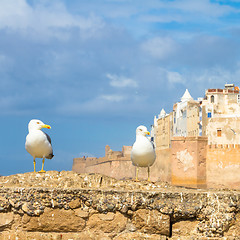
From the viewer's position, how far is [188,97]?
66.2m

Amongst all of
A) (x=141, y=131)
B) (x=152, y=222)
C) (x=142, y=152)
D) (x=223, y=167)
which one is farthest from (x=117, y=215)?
(x=223, y=167)

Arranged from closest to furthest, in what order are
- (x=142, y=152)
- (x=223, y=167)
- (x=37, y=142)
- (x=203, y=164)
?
(x=37, y=142) < (x=142, y=152) < (x=223, y=167) < (x=203, y=164)

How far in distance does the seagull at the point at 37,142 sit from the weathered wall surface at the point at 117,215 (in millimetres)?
3348

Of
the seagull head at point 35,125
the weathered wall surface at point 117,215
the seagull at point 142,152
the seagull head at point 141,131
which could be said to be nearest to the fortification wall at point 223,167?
→ the seagull head at point 141,131

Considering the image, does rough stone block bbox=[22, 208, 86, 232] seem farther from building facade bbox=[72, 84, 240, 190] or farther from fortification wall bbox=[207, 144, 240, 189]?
fortification wall bbox=[207, 144, 240, 189]

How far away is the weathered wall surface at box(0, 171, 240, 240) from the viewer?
427cm

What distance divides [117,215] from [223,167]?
32.0 m

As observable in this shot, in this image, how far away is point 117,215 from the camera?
430 cm

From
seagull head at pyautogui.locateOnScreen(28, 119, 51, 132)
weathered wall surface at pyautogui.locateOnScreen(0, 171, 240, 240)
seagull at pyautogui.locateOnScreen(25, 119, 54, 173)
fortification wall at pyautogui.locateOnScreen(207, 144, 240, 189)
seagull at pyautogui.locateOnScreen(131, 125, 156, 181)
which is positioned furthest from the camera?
fortification wall at pyautogui.locateOnScreen(207, 144, 240, 189)

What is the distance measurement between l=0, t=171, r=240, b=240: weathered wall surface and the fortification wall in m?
31.5

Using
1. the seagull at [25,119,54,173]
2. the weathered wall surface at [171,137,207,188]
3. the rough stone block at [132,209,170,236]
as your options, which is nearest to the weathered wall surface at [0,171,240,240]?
the rough stone block at [132,209,170,236]

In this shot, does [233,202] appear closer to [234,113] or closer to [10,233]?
[10,233]

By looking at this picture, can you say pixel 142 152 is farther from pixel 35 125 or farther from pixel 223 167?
pixel 223 167

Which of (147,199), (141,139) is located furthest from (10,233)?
(141,139)
